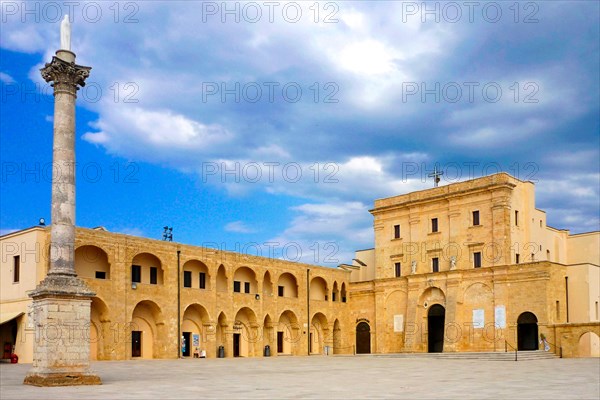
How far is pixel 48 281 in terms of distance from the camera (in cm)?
1952

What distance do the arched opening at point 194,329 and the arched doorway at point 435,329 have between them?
16.1 meters

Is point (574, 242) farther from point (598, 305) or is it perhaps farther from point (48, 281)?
point (48, 281)

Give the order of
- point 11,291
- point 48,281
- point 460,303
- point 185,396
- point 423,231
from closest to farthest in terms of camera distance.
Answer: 1. point 185,396
2. point 48,281
3. point 11,291
4. point 460,303
5. point 423,231

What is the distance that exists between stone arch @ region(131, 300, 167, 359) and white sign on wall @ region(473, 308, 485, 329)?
20.5m

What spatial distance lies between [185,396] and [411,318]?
3504 cm

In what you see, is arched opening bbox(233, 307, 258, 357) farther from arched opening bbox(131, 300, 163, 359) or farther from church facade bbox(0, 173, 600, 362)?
arched opening bbox(131, 300, 163, 359)

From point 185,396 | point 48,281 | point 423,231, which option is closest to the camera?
point 185,396

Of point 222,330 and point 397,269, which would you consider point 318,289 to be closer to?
point 397,269

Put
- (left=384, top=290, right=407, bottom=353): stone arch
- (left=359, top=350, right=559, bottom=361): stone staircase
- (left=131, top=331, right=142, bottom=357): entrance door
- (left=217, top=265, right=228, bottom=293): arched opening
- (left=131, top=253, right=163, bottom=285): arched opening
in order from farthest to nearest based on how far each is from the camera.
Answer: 1. (left=384, top=290, right=407, bottom=353): stone arch
2. (left=217, top=265, right=228, bottom=293): arched opening
3. (left=131, top=253, right=163, bottom=285): arched opening
4. (left=131, top=331, right=142, bottom=357): entrance door
5. (left=359, top=350, right=559, bottom=361): stone staircase

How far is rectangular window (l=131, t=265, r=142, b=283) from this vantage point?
131ft

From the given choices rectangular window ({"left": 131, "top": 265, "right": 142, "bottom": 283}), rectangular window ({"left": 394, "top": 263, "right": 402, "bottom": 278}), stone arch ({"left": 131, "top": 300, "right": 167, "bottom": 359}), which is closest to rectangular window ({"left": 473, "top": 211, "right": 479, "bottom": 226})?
rectangular window ({"left": 394, "top": 263, "right": 402, "bottom": 278})

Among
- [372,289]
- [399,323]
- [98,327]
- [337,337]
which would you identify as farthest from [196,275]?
[399,323]

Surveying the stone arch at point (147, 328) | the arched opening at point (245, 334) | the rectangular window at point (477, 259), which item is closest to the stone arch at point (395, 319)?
the rectangular window at point (477, 259)

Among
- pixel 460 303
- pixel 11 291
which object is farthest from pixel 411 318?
pixel 11 291
